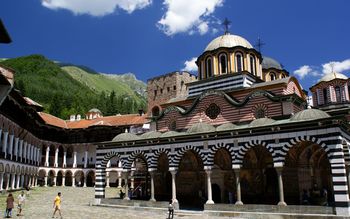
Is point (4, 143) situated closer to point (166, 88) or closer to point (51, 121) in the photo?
point (51, 121)

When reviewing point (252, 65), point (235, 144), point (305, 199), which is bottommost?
point (305, 199)

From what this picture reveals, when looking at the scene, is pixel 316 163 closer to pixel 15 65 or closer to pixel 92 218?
pixel 92 218

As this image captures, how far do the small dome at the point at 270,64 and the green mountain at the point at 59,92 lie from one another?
52578 mm

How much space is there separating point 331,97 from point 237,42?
39.5 ft

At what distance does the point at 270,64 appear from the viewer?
34062mm

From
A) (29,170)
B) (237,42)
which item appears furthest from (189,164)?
(29,170)

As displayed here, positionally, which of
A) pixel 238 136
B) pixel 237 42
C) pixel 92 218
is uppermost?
pixel 237 42

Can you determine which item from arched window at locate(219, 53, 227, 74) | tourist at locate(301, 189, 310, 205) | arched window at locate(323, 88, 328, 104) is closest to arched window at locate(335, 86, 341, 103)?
arched window at locate(323, 88, 328, 104)

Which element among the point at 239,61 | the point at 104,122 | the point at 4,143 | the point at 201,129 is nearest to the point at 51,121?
the point at 104,122

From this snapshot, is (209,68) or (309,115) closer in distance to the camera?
(309,115)

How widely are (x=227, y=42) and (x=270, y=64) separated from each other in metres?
8.50

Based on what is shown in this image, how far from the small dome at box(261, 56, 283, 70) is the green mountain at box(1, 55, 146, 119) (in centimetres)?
5258

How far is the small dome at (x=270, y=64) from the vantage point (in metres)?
33.9

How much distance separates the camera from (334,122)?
52.7 ft
